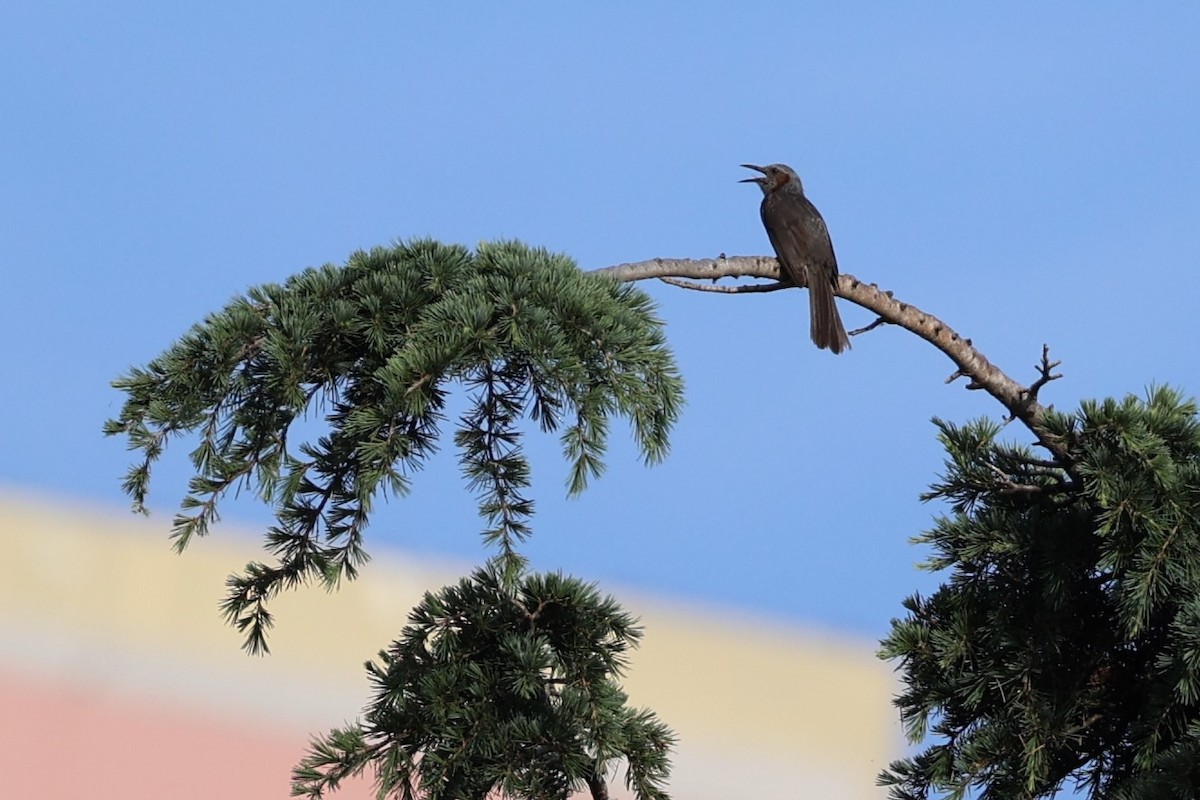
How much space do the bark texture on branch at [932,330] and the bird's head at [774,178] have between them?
3.14 meters

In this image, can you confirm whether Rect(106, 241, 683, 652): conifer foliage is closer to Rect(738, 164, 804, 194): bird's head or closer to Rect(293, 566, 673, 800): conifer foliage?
Rect(293, 566, 673, 800): conifer foliage

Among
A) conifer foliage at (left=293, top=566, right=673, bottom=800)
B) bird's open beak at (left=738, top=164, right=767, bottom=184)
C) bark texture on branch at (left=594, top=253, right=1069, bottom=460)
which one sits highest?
bird's open beak at (left=738, top=164, right=767, bottom=184)

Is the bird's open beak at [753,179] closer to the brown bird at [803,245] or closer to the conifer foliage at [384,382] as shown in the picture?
the brown bird at [803,245]

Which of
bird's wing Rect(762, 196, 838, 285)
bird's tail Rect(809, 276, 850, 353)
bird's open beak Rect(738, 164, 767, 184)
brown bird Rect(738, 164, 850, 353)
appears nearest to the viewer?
brown bird Rect(738, 164, 850, 353)

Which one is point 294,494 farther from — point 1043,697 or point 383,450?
point 1043,697

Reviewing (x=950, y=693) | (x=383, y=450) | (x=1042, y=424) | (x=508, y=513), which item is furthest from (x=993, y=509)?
(x=383, y=450)

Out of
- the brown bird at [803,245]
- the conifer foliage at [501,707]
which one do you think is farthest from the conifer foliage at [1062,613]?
the conifer foliage at [501,707]

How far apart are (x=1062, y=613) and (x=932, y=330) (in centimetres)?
91

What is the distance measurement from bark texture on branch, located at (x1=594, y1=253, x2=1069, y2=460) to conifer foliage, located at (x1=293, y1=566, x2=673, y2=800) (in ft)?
3.48

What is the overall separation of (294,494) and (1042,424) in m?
2.12

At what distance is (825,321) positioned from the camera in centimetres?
515

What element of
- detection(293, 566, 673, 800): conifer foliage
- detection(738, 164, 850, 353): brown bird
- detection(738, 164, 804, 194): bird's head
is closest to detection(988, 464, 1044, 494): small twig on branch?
detection(738, 164, 850, 353): brown bird

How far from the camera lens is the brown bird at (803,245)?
467cm

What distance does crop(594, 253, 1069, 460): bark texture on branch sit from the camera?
396 cm
